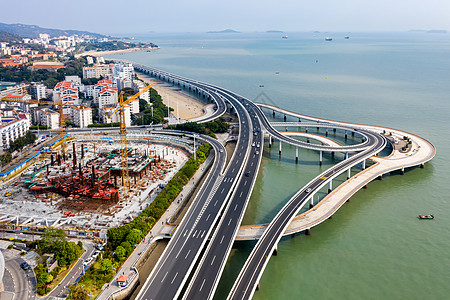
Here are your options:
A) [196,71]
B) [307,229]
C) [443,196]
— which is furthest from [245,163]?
[196,71]

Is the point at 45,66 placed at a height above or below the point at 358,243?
above

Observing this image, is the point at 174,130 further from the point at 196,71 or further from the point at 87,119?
the point at 196,71

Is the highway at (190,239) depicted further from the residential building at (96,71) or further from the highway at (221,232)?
the residential building at (96,71)

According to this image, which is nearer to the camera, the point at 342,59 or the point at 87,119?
the point at 87,119

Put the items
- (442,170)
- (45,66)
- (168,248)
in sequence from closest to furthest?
(168,248), (442,170), (45,66)

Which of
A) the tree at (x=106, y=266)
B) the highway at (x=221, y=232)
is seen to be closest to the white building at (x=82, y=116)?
the highway at (x=221, y=232)

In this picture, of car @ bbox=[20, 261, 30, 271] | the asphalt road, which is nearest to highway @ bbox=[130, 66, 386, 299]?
the asphalt road

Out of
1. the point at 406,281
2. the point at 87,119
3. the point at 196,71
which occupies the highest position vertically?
the point at 196,71
